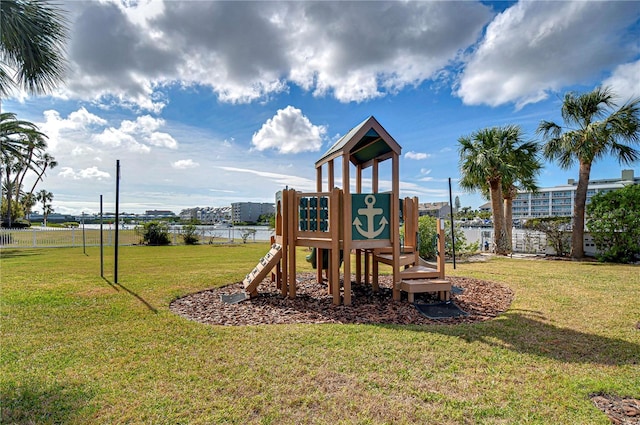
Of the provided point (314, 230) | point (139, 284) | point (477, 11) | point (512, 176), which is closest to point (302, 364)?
point (314, 230)

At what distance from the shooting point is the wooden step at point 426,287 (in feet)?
19.3

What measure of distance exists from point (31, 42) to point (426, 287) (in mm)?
7014

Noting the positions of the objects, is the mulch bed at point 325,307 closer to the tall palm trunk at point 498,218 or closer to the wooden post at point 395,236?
the wooden post at point 395,236

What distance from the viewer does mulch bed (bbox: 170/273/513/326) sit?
496 centimetres

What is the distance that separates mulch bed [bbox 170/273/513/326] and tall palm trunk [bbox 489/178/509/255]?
8656mm

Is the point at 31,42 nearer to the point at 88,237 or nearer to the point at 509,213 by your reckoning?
the point at 509,213

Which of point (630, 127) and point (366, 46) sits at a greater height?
point (366, 46)

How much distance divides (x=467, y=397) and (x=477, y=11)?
329 inches

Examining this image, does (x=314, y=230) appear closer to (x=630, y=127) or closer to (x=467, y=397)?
(x=467, y=397)

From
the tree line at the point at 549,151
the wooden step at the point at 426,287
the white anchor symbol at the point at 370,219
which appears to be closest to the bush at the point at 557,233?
the tree line at the point at 549,151

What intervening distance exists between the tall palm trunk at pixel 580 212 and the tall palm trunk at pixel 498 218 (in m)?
2.65

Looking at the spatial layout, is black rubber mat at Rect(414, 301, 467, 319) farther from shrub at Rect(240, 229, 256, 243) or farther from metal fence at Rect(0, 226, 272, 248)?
shrub at Rect(240, 229, 256, 243)

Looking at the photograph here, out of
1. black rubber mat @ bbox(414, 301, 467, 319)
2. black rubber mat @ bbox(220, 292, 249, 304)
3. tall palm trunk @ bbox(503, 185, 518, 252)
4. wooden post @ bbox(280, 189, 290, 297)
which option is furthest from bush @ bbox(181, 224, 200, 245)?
tall palm trunk @ bbox(503, 185, 518, 252)

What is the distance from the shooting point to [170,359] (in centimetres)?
342
